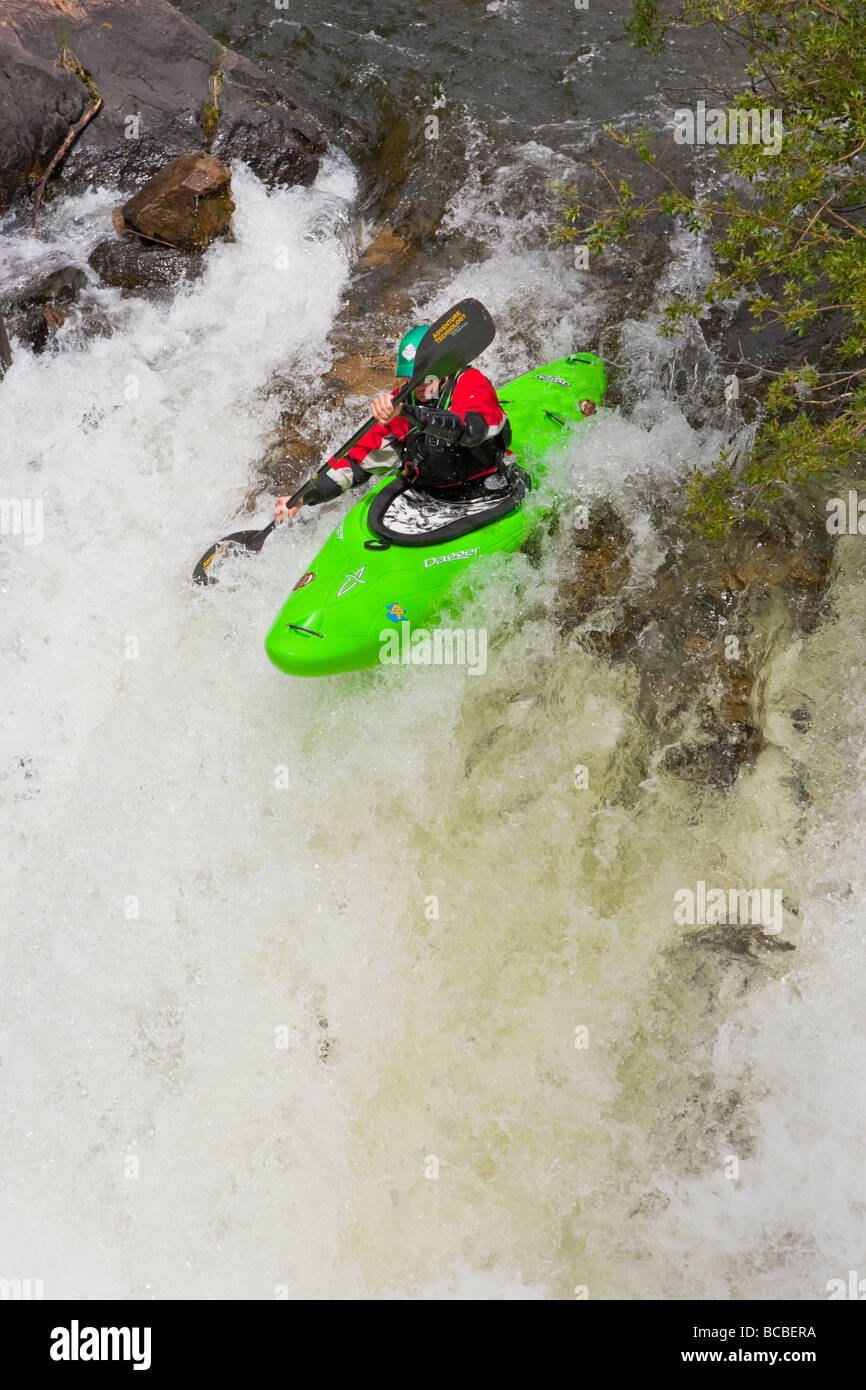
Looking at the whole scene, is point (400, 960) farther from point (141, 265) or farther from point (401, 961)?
point (141, 265)

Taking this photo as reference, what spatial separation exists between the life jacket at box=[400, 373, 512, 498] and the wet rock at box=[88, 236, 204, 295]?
3.21 meters

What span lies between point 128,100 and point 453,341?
4841mm

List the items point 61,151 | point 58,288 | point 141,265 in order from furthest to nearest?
point 61,151 → point 141,265 → point 58,288

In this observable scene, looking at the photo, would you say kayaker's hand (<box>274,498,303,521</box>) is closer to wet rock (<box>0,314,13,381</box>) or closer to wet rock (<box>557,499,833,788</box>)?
wet rock (<box>557,499,833,788</box>)

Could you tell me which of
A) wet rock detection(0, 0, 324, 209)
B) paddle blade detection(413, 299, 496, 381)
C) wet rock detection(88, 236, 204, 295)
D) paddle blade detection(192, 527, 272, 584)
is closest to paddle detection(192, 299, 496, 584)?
paddle blade detection(413, 299, 496, 381)

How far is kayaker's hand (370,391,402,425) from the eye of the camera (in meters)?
5.89

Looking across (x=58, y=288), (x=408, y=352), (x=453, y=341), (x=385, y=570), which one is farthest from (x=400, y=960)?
(x=58, y=288)

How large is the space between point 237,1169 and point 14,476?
446 centimetres

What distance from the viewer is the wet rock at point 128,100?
8359 mm

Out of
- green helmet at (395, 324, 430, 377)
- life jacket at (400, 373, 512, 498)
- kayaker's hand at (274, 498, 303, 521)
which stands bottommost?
kayaker's hand at (274, 498, 303, 521)

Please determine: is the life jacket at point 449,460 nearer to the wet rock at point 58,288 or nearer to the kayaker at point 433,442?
the kayaker at point 433,442

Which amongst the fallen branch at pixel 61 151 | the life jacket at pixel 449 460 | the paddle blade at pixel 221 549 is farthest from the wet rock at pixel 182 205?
the life jacket at pixel 449 460

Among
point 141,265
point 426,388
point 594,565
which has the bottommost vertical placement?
point 594,565

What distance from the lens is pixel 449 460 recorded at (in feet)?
19.9
